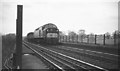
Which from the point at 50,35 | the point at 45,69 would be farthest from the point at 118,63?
→ the point at 50,35

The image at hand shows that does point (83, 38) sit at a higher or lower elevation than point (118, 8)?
lower

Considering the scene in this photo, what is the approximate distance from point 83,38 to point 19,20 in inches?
809

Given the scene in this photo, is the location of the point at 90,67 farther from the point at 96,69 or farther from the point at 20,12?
the point at 20,12

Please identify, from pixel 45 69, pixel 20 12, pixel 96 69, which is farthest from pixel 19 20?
pixel 96 69

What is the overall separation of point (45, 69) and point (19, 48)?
3139mm

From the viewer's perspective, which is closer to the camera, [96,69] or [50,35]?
[96,69]

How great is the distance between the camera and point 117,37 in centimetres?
1930

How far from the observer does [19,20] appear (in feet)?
25.4

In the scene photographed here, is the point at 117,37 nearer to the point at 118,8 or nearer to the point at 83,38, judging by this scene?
the point at 118,8

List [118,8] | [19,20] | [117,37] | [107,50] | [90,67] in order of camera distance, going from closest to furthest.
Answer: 1. [19,20]
2. [90,67]
3. [107,50]
4. [118,8]
5. [117,37]

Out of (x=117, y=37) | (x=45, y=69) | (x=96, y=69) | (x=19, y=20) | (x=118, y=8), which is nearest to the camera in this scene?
(x=19, y=20)

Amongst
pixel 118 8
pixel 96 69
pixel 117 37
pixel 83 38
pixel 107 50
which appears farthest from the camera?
pixel 83 38

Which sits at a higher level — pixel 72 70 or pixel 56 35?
pixel 56 35

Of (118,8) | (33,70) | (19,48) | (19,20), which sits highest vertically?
(118,8)
